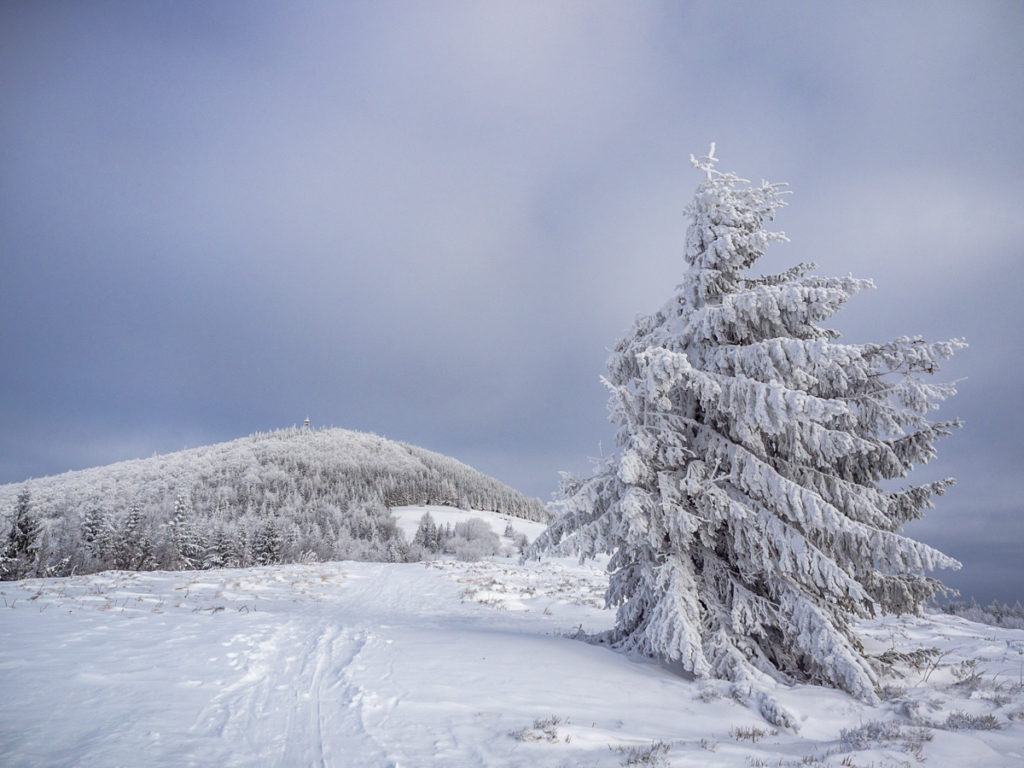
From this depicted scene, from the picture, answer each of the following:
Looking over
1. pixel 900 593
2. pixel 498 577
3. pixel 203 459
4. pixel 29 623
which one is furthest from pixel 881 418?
pixel 203 459

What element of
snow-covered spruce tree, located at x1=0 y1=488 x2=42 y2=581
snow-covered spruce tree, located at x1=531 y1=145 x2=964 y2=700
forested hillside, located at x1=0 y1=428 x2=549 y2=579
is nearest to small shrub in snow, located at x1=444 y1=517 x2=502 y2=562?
forested hillside, located at x1=0 y1=428 x2=549 y2=579

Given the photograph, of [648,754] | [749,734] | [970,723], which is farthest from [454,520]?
[648,754]

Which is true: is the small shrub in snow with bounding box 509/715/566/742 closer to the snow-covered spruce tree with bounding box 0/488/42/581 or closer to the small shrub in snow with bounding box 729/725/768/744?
the small shrub in snow with bounding box 729/725/768/744

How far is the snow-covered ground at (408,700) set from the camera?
4547 mm

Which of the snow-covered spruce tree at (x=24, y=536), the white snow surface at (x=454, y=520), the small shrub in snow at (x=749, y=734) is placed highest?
the white snow surface at (x=454, y=520)

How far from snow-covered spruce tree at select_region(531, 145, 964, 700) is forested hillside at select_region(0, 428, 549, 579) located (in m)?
28.2

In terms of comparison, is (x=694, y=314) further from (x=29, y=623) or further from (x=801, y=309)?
(x=29, y=623)

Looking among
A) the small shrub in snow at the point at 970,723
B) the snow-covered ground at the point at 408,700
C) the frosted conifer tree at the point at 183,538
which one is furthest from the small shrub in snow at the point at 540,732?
the frosted conifer tree at the point at 183,538

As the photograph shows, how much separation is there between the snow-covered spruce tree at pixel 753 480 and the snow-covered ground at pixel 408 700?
1.03 metres

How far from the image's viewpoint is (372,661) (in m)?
7.49

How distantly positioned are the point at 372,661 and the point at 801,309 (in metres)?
9.79

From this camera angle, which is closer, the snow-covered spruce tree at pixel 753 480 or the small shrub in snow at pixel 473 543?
the snow-covered spruce tree at pixel 753 480

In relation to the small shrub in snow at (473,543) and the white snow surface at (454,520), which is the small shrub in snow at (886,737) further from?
the white snow surface at (454,520)

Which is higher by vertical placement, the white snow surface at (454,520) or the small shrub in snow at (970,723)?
the white snow surface at (454,520)
